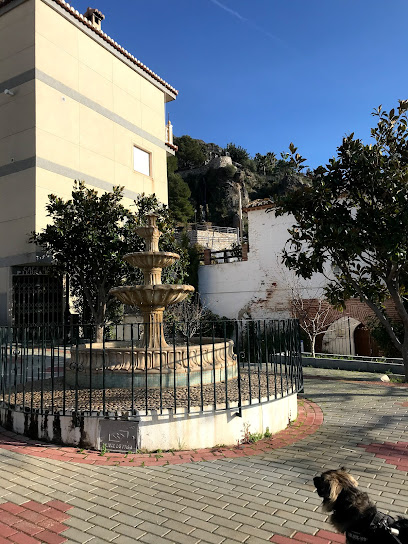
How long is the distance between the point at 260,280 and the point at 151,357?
49.7 feet

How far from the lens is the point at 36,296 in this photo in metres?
17.1

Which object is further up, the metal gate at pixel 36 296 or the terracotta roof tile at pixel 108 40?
the terracotta roof tile at pixel 108 40

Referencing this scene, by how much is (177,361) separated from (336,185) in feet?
18.4

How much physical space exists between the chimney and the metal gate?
40.4ft

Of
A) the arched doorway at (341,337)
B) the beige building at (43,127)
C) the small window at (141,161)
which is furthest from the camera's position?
the small window at (141,161)

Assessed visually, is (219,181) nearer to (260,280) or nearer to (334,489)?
(260,280)

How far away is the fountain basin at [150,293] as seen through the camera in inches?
280

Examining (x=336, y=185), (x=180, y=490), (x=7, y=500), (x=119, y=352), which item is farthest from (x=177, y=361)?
(x=336, y=185)

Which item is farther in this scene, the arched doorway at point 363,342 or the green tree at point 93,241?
the arched doorway at point 363,342

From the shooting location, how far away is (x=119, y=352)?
265 inches

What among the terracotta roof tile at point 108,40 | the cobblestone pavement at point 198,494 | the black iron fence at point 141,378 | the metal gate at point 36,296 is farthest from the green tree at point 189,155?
the cobblestone pavement at point 198,494

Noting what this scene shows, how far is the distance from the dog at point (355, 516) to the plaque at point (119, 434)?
9.99 feet

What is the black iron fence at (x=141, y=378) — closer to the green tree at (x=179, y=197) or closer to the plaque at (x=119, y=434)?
the plaque at (x=119, y=434)

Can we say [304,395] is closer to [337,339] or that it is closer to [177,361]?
[177,361]
